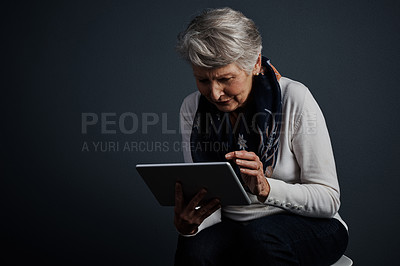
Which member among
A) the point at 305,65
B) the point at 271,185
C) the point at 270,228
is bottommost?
the point at 270,228

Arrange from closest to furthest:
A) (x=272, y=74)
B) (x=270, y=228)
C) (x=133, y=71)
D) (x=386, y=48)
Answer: (x=270, y=228) < (x=272, y=74) < (x=386, y=48) < (x=133, y=71)

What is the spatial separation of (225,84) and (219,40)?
0.48 feet

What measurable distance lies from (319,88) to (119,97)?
946 millimetres

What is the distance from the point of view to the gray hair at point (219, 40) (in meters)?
1.34

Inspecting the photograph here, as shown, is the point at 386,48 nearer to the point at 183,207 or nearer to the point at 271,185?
the point at 271,185

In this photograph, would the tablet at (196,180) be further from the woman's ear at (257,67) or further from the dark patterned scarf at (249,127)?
the woman's ear at (257,67)

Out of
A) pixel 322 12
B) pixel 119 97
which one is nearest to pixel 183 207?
pixel 119 97

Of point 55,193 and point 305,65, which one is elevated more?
point 305,65

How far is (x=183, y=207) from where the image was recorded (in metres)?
1.36

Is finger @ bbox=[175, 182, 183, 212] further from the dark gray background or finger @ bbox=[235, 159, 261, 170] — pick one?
the dark gray background

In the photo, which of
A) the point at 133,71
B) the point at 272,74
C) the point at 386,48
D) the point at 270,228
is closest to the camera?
the point at 270,228

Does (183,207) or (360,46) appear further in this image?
(360,46)

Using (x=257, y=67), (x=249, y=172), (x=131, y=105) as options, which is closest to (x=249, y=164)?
(x=249, y=172)

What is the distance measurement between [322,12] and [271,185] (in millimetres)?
1154
